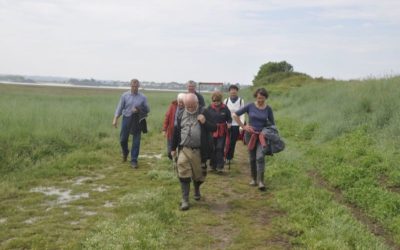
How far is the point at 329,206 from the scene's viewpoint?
739 centimetres

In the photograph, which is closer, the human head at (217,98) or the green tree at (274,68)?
the human head at (217,98)

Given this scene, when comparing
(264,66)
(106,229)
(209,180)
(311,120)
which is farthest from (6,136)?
(264,66)

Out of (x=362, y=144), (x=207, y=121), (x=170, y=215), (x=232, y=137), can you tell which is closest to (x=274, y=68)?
(x=362, y=144)

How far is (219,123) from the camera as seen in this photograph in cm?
1025

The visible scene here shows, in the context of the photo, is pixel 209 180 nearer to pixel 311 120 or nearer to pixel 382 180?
pixel 382 180

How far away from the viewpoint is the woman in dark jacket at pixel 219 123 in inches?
401

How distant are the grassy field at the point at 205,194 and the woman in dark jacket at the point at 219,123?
35 centimetres

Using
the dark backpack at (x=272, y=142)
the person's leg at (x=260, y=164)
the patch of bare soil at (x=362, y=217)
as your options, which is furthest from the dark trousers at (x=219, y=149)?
the patch of bare soil at (x=362, y=217)

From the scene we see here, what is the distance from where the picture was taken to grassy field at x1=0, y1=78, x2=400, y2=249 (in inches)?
234

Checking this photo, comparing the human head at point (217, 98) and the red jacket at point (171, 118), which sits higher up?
the human head at point (217, 98)

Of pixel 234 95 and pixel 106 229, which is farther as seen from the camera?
pixel 234 95

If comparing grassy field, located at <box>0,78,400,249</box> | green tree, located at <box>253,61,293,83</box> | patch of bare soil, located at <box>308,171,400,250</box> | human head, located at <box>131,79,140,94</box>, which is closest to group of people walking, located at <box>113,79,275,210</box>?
human head, located at <box>131,79,140,94</box>

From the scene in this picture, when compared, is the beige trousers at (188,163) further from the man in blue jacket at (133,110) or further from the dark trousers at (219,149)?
the man in blue jacket at (133,110)

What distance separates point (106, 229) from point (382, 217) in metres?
4.35
